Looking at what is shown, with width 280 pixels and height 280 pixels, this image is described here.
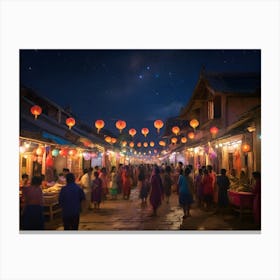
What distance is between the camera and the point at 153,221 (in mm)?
8891

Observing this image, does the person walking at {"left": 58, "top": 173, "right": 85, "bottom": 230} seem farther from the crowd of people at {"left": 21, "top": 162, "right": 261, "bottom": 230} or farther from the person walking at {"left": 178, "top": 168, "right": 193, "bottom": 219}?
the person walking at {"left": 178, "top": 168, "right": 193, "bottom": 219}

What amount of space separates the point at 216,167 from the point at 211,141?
2534 millimetres

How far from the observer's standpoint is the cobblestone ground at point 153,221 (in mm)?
8180

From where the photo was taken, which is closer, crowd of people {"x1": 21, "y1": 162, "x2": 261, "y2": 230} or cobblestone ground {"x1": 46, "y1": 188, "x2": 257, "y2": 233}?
crowd of people {"x1": 21, "y1": 162, "x2": 261, "y2": 230}

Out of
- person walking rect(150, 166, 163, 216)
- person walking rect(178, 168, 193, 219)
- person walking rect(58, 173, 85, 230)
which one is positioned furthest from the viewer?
person walking rect(150, 166, 163, 216)

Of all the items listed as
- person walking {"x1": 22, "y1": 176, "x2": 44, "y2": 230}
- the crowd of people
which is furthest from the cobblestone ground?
person walking {"x1": 22, "y1": 176, "x2": 44, "y2": 230}

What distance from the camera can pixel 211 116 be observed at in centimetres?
1797

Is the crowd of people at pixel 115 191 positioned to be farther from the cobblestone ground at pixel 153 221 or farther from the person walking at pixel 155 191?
the cobblestone ground at pixel 153 221

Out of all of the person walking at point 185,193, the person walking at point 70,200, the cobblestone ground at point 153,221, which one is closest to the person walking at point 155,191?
the cobblestone ground at point 153,221

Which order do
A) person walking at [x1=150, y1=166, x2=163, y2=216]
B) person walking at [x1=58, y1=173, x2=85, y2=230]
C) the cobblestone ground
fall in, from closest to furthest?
person walking at [x1=58, y1=173, x2=85, y2=230]
the cobblestone ground
person walking at [x1=150, y1=166, x2=163, y2=216]

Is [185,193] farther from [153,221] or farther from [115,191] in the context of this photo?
[115,191]

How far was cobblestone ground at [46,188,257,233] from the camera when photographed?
8180 millimetres
